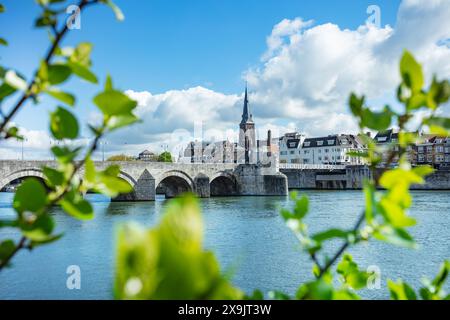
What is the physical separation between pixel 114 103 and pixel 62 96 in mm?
135

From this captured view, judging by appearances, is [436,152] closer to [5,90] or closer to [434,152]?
[434,152]

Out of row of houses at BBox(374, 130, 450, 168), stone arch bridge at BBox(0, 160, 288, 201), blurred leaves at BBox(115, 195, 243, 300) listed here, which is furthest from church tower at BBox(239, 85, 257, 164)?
blurred leaves at BBox(115, 195, 243, 300)

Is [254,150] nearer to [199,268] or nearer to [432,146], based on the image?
[432,146]

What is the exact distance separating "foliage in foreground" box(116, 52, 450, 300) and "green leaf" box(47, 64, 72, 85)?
49 centimetres

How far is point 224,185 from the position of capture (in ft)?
187

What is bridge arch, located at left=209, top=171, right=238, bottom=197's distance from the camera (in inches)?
2131

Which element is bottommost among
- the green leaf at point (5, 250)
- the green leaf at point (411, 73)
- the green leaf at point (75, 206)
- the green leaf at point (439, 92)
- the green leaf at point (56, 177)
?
the green leaf at point (5, 250)

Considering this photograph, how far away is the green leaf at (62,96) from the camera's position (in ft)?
2.68

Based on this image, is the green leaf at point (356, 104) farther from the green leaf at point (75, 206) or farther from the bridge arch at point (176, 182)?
the bridge arch at point (176, 182)

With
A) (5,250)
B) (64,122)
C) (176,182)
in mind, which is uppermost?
(176,182)

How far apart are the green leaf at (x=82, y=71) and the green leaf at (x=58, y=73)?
0.03 metres

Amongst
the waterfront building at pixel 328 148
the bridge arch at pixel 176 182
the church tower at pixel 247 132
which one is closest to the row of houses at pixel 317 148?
the waterfront building at pixel 328 148

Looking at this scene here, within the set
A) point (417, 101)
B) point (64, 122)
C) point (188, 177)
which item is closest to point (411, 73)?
point (417, 101)
